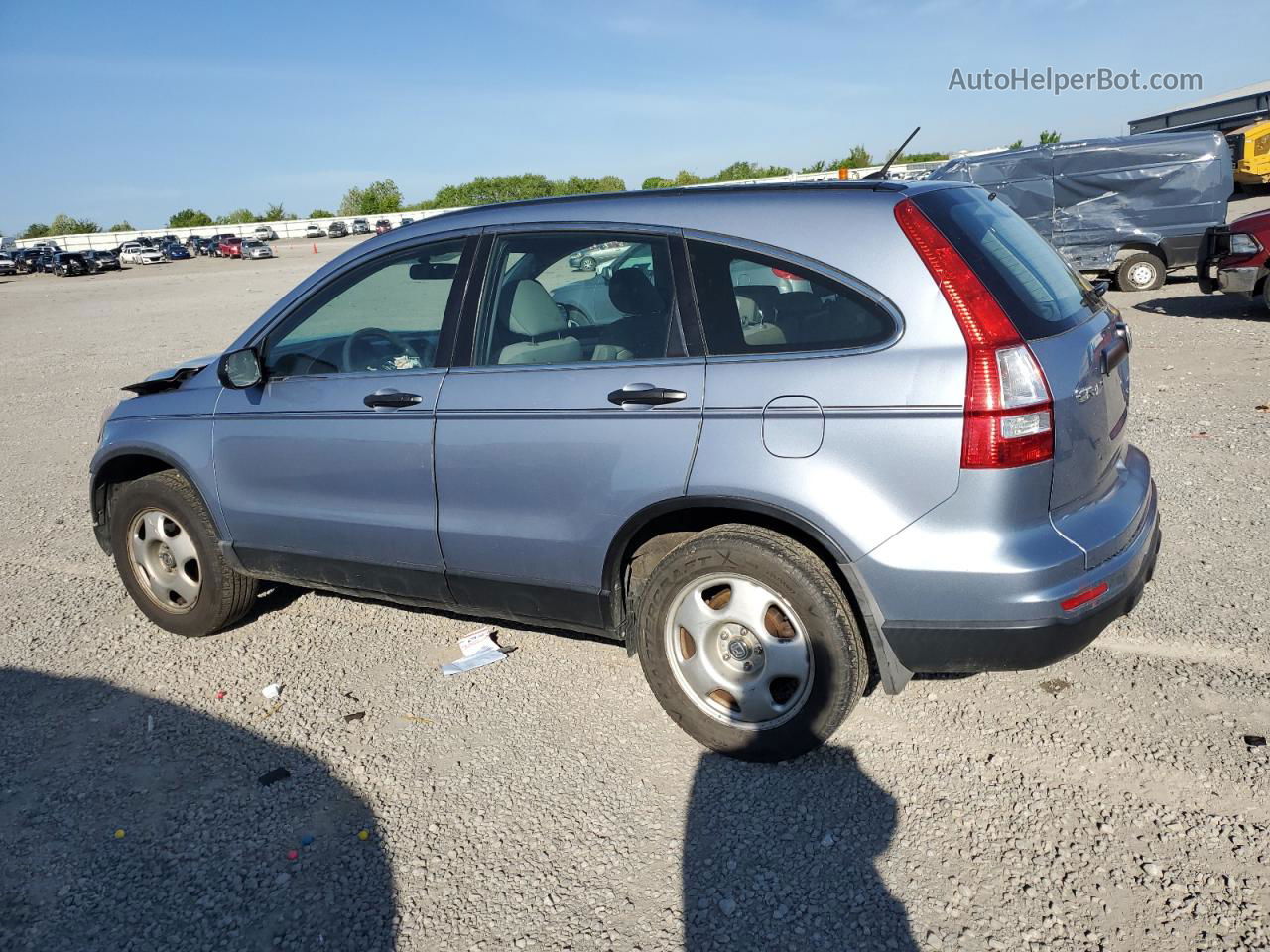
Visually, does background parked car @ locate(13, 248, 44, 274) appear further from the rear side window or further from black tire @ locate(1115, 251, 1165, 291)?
the rear side window

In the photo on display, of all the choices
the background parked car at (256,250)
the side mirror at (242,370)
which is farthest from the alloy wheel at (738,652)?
the background parked car at (256,250)

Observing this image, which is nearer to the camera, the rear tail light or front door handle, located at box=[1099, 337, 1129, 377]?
the rear tail light

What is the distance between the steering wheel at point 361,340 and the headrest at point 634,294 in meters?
0.92

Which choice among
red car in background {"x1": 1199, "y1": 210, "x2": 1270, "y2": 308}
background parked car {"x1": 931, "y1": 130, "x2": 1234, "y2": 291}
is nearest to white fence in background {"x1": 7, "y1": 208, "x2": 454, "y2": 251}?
background parked car {"x1": 931, "y1": 130, "x2": 1234, "y2": 291}

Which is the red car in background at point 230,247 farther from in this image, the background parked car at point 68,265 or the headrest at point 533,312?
the headrest at point 533,312

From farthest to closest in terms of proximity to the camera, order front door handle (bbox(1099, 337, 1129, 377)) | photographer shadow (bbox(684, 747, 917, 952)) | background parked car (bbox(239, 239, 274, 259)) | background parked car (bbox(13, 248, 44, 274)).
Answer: background parked car (bbox(239, 239, 274, 259))
background parked car (bbox(13, 248, 44, 274))
front door handle (bbox(1099, 337, 1129, 377))
photographer shadow (bbox(684, 747, 917, 952))

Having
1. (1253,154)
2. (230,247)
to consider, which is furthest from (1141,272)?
(230,247)

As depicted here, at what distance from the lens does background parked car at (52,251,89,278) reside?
49.4 meters

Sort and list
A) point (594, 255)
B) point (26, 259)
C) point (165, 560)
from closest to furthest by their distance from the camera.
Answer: point (594, 255), point (165, 560), point (26, 259)

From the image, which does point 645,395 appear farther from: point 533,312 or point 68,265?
point 68,265

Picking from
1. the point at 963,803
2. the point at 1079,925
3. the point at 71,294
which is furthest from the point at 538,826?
the point at 71,294

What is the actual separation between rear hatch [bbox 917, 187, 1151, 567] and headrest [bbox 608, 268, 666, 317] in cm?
92

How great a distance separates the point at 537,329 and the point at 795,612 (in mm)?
1436

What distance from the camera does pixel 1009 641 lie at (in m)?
2.85
